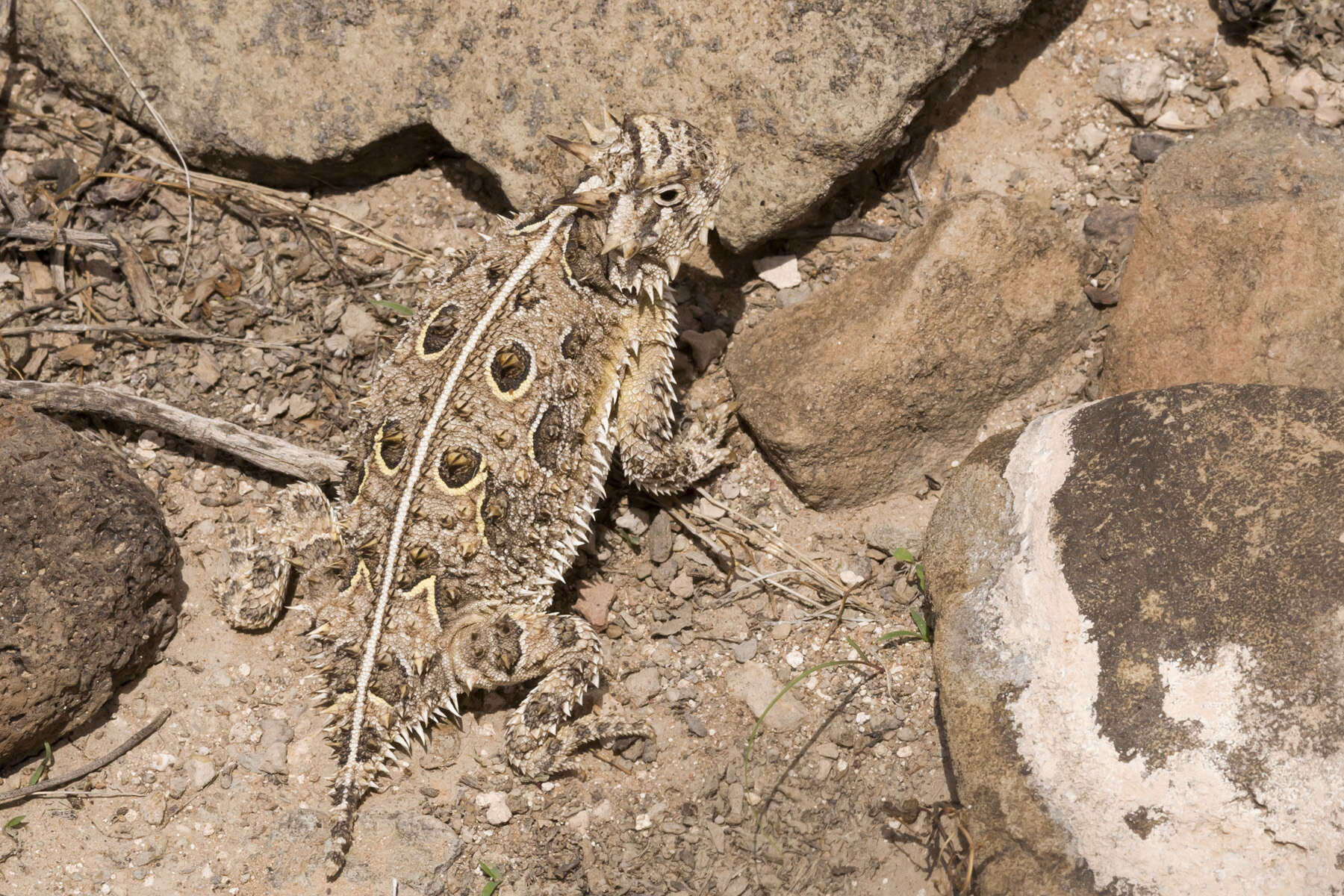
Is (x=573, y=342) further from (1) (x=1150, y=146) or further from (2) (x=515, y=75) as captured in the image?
(1) (x=1150, y=146)

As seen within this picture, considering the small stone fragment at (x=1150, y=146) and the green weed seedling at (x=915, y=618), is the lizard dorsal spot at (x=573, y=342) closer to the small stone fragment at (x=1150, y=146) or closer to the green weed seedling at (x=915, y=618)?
the green weed seedling at (x=915, y=618)

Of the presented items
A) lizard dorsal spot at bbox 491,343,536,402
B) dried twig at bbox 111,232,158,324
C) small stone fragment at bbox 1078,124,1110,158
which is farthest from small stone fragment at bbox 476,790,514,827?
small stone fragment at bbox 1078,124,1110,158

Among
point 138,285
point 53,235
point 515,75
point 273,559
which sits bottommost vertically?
point 273,559

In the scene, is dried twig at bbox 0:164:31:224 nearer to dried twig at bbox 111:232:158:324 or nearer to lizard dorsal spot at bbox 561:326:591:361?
dried twig at bbox 111:232:158:324

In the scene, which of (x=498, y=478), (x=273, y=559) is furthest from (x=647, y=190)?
(x=273, y=559)

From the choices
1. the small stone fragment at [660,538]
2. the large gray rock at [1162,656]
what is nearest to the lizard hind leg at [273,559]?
the small stone fragment at [660,538]

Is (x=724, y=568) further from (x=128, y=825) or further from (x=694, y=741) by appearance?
(x=128, y=825)
